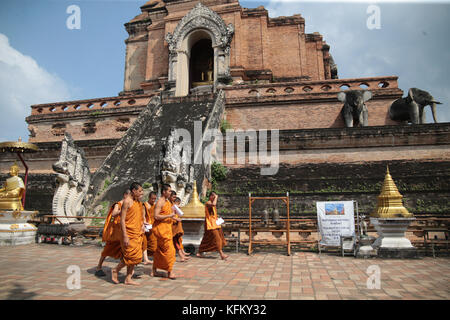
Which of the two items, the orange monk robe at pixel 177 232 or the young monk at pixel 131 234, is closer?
the young monk at pixel 131 234

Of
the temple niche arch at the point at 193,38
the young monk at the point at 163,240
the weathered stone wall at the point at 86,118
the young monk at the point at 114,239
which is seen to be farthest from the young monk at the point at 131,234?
the temple niche arch at the point at 193,38

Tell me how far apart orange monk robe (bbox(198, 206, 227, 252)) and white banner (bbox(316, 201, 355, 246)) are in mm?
2436

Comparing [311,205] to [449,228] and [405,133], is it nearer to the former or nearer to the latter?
[449,228]

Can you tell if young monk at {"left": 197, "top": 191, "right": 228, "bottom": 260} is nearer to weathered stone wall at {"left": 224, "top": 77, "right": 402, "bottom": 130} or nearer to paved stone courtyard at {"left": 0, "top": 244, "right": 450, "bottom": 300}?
paved stone courtyard at {"left": 0, "top": 244, "right": 450, "bottom": 300}

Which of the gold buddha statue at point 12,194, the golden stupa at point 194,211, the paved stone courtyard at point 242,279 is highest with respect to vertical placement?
the gold buddha statue at point 12,194

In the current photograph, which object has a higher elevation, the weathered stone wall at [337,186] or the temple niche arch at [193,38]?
the temple niche arch at [193,38]

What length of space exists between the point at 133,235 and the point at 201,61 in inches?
813

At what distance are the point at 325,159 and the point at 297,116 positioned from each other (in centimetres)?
405

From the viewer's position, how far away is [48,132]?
17.3m

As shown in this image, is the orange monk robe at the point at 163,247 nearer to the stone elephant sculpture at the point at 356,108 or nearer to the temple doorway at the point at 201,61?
the stone elephant sculpture at the point at 356,108

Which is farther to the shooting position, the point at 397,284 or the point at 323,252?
the point at 323,252

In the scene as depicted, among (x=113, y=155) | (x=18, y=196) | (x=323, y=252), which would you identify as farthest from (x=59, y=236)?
(x=323, y=252)

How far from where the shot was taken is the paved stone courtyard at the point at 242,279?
144 inches

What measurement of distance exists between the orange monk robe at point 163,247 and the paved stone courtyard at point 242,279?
9.0 inches
